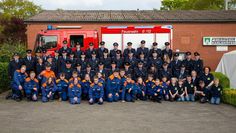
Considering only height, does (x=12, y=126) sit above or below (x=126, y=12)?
below

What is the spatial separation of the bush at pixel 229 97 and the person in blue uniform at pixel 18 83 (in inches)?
289

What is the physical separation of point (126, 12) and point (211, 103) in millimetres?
17085

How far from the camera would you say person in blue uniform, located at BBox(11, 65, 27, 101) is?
12590mm

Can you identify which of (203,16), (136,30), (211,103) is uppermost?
(203,16)

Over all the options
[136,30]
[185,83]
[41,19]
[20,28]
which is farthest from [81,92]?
[20,28]

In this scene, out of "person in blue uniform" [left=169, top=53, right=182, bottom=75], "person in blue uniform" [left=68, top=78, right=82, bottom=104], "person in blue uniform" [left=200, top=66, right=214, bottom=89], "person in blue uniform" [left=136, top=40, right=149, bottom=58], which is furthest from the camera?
"person in blue uniform" [left=136, top=40, right=149, bottom=58]

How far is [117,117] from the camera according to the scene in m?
9.52

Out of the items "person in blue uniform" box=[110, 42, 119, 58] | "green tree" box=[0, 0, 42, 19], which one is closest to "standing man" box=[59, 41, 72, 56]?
"person in blue uniform" box=[110, 42, 119, 58]

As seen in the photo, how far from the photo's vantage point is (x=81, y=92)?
12.5 meters

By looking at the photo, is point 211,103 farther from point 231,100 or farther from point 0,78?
point 0,78

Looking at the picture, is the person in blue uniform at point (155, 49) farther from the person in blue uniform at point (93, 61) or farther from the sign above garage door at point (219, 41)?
the sign above garage door at point (219, 41)

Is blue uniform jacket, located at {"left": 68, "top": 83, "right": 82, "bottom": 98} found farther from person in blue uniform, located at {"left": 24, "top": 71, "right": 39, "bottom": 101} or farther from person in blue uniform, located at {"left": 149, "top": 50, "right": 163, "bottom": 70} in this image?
person in blue uniform, located at {"left": 149, "top": 50, "right": 163, "bottom": 70}

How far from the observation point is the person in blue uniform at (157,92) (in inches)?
502

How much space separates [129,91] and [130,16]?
46.7 feet
